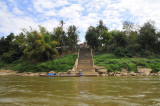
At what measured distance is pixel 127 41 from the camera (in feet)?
109

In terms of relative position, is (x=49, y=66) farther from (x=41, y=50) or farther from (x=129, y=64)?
(x=129, y=64)

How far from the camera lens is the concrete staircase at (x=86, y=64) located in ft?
74.4

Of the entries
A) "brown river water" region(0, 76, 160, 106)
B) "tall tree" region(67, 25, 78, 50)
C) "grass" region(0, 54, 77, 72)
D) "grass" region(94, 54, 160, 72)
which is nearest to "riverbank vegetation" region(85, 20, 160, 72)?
"grass" region(94, 54, 160, 72)

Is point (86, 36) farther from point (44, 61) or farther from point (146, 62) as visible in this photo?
point (146, 62)

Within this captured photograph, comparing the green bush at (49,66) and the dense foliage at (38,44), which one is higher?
the dense foliage at (38,44)

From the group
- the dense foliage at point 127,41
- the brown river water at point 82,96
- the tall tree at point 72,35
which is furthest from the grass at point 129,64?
the brown river water at point 82,96

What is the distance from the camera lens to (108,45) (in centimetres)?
3491

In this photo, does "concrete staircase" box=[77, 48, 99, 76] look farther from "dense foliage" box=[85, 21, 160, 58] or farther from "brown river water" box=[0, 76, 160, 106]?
"brown river water" box=[0, 76, 160, 106]

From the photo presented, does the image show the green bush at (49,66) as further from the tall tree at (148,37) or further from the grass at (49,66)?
the tall tree at (148,37)

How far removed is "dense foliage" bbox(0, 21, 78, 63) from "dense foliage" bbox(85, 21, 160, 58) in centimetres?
443

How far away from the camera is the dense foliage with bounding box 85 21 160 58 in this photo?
29.9 meters

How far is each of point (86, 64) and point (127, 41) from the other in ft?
40.9

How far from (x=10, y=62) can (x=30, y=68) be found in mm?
10562

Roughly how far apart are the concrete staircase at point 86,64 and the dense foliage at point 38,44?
4043 mm
